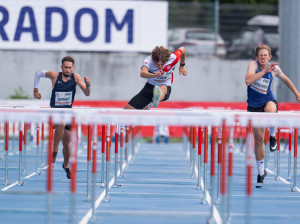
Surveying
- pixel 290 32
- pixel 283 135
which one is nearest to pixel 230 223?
pixel 283 135

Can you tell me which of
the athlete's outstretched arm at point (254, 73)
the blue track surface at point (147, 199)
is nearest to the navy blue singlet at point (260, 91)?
the athlete's outstretched arm at point (254, 73)

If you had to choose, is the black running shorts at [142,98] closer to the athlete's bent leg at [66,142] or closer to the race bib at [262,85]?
the athlete's bent leg at [66,142]

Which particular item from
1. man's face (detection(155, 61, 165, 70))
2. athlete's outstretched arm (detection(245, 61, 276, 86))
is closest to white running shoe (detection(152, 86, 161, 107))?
man's face (detection(155, 61, 165, 70))

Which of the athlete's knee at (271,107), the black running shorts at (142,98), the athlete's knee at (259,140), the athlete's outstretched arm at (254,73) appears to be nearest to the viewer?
the athlete's outstretched arm at (254,73)

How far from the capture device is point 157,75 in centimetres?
740

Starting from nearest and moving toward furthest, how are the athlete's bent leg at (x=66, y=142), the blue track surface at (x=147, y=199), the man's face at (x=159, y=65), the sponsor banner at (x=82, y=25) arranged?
the blue track surface at (x=147, y=199)
the man's face at (x=159, y=65)
the athlete's bent leg at (x=66, y=142)
the sponsor banner at (x=82, y=25)

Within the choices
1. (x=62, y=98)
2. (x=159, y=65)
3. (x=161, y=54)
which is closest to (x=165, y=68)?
(x=159, y=65)

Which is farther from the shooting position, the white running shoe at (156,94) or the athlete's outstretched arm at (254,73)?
the white running shoe at (156,94)

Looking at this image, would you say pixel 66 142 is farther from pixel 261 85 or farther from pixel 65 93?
pixel 261 85

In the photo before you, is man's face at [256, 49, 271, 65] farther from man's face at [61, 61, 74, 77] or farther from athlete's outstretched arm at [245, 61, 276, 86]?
man's face at [61, 61, 74, 77]

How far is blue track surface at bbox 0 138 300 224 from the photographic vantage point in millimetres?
5985

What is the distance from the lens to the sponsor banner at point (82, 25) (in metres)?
18.5

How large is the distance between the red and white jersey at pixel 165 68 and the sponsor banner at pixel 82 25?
1089 cm

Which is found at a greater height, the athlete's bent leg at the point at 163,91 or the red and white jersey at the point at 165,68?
the red and white jersey at the point at 165,68
